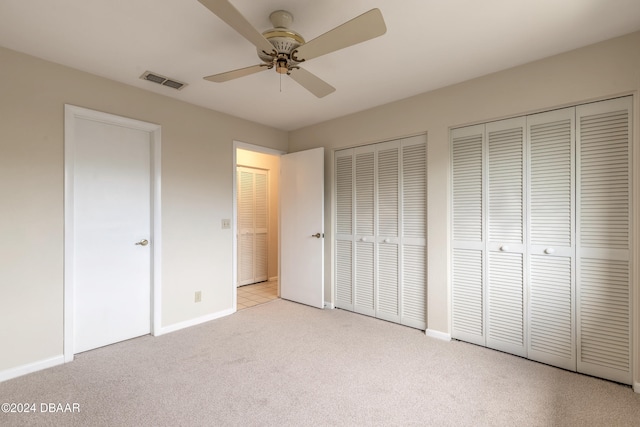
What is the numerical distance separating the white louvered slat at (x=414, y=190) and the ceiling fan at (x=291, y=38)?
4.33ft

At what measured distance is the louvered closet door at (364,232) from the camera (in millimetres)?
3400

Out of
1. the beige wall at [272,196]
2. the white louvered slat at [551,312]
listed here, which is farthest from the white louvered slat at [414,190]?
the beige wall at [272,196]

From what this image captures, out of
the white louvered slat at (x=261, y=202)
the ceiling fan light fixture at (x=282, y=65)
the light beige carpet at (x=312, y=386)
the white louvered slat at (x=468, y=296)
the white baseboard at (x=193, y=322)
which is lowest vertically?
the light beige carpet at (x=312, y=386)

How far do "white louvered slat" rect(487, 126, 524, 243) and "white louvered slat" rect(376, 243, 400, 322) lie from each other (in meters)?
0.99

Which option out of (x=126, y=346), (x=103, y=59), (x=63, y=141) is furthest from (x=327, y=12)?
(x=126, y=346)

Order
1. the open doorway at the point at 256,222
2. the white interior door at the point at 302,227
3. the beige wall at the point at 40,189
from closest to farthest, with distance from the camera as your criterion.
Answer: the beige wall at the point at 40,189, the white interior door at the point at 302,227, the open doorway at the point at 256,222

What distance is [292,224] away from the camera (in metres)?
4.02

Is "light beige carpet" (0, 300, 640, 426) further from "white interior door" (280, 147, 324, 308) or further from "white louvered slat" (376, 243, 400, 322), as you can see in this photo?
"white interior door" (280, 147, 324, 308)

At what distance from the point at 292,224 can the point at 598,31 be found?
10.8 ft

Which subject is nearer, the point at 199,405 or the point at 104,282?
the point at 199,405

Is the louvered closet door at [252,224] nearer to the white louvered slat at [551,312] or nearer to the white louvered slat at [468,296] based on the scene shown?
the white louvered slat at [468,296]

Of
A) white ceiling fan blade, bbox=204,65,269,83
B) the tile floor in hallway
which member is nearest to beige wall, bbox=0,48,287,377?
the tile floor in hallway

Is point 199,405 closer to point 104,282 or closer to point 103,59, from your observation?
point 104,282

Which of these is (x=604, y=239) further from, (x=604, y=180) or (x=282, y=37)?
(x=282, y=37)
